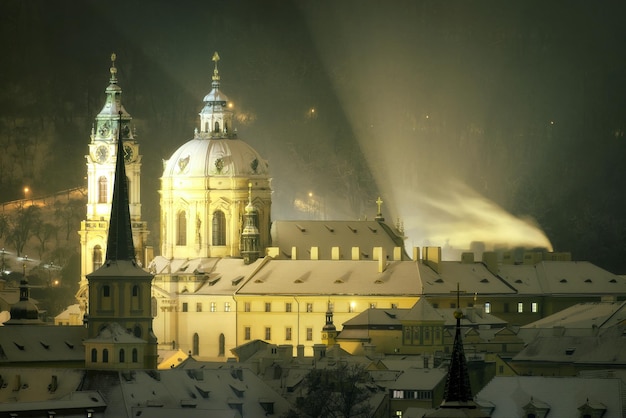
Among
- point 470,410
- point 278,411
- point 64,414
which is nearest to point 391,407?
point 278,411

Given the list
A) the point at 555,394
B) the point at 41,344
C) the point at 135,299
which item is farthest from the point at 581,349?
the point at 41,344

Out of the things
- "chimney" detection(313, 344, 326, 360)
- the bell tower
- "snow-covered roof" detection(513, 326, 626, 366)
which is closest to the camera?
the bell tower

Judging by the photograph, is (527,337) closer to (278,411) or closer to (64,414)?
(278,411)

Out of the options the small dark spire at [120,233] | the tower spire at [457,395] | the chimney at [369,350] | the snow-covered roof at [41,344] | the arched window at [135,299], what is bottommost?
the tower spire at [457,395]

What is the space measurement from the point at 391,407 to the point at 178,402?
15.5 metres

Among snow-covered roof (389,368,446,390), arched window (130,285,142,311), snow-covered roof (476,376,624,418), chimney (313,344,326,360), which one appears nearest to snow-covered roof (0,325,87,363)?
arched window (130,285,142,311)

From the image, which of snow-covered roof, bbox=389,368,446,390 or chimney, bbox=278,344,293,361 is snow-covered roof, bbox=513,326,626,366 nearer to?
snow-covered roof, bbox=389,368,446,390

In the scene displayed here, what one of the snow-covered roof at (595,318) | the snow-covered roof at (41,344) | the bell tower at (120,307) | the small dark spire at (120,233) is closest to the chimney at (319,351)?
the snow-covered roof at (595,318)

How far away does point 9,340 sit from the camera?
6683 inches

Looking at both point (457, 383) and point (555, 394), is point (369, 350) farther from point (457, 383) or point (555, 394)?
point (457, 383)

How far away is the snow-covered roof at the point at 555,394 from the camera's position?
496 feet

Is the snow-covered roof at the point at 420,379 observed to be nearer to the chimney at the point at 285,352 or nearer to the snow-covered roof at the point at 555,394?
the chimney at the point at 285,352

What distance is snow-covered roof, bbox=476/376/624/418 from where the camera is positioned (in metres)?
151

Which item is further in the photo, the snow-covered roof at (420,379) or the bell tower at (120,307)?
the snow-covered roof at (420,379)
